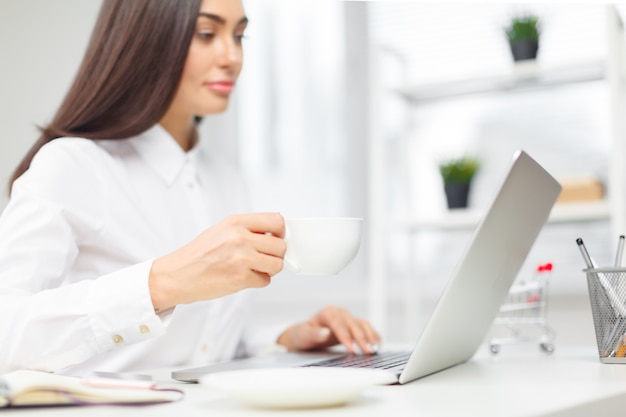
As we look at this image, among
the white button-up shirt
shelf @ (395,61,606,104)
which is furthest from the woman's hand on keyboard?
shelf @ (395,61,606,104)

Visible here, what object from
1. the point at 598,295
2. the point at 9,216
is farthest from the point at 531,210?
the point at 9,216

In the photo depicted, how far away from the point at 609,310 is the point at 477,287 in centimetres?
24

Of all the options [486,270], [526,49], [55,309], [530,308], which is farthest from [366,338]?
[526,49]

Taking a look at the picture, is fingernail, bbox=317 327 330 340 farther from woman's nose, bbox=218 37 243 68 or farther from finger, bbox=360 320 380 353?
woman's nose, bbox=218 37 243 68

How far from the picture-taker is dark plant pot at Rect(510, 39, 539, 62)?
88.7 inches

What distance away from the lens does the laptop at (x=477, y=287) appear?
82 cm

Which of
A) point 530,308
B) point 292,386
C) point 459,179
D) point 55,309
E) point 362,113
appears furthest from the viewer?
point 362,113

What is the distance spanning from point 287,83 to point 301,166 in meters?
0.33

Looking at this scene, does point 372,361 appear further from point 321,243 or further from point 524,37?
point 524,37

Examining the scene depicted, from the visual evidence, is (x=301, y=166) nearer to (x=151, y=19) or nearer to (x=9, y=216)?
(x=151, y=19)

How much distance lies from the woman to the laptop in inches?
4.8

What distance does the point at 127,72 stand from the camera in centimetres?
137

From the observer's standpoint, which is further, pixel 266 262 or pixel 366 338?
pixel 366 338

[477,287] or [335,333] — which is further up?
[477,287]
